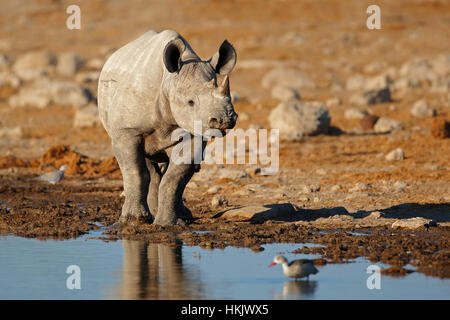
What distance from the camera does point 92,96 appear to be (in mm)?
26281

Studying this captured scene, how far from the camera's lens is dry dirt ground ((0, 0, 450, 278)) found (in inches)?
386

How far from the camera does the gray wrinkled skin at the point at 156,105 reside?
942cm

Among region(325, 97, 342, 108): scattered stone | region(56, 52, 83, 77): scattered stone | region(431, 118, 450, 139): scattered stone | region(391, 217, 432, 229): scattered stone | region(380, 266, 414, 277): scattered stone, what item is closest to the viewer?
region(380, 266, 414, 277): scattered stone

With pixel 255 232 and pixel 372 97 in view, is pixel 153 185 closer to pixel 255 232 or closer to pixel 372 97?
→ pixel 255 232

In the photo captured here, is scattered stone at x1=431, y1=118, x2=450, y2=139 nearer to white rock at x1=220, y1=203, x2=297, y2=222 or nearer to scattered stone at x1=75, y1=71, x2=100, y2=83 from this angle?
white rock at x1=220, y1=203, x2=297, y2=222

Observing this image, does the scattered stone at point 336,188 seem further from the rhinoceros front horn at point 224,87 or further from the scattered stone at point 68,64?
the scattered stone at point 68,64

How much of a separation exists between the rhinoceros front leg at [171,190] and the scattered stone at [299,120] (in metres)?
8.73

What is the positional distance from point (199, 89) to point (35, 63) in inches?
985

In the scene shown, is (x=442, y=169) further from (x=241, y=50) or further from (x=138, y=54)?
(x=241, y=50)

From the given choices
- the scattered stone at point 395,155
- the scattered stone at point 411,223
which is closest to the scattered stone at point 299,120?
the scattered stone at point 395,155

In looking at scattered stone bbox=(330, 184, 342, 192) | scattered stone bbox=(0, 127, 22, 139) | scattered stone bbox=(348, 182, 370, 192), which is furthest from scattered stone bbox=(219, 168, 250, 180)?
scattered stone bbox=(0, 127, 22, 139)
